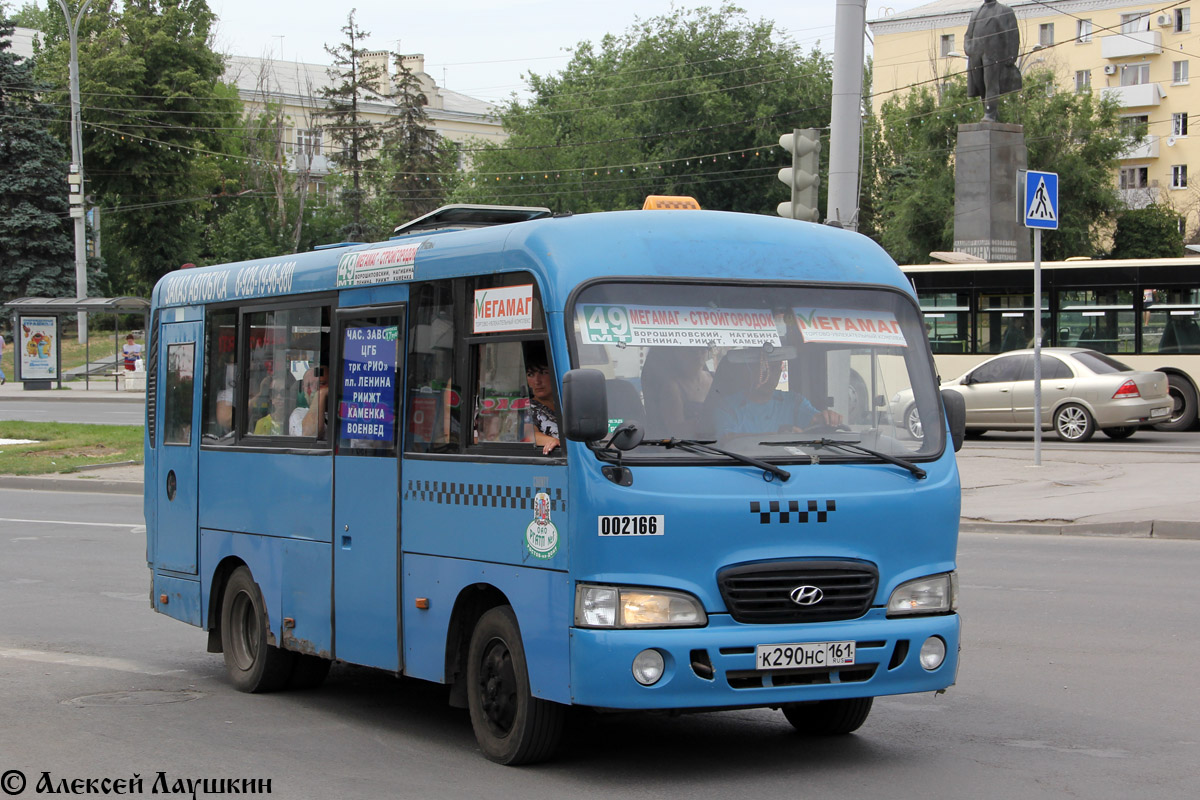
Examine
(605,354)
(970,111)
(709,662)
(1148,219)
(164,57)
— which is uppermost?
(164,57)

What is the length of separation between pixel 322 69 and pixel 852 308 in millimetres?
118105

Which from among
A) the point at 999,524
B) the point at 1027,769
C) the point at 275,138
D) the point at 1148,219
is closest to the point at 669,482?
the point at 1027,769

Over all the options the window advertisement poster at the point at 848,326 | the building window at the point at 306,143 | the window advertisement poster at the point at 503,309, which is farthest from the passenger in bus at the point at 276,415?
the building window at the point at 306,143

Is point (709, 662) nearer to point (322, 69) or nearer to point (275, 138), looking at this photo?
point (275, 138)

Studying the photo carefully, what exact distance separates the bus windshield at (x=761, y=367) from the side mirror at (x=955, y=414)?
7.2 inches

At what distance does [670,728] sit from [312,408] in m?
2.67

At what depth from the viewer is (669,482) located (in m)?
5.87

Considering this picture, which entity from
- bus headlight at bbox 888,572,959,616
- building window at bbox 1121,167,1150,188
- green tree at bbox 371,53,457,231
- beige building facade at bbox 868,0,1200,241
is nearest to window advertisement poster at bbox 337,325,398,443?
bus headlight at bbox 888,572,959,616

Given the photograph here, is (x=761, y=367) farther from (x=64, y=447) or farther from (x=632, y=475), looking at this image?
(x=64, y=447)

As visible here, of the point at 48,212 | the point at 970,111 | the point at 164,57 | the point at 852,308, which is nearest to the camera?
the point at 852,308

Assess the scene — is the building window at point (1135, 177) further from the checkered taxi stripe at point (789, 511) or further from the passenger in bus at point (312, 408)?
the checkered taxi stripe at point (789, 511)

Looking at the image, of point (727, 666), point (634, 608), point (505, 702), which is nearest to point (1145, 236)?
point (505, 702)

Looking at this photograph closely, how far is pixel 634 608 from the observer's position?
579cm

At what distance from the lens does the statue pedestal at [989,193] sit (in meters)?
36.5
